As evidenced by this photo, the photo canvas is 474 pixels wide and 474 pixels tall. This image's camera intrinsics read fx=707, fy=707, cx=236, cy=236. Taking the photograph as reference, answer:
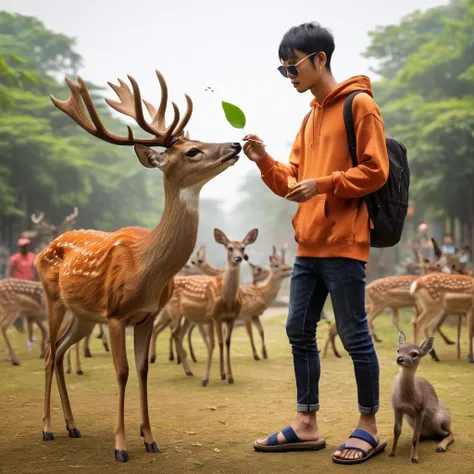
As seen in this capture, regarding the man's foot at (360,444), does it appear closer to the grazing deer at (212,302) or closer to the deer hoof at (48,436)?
the deer hoof at (48,436)

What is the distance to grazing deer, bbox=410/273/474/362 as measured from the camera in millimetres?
6625

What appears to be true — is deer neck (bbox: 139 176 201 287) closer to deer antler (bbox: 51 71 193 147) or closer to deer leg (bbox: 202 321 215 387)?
deer antler (bbox: 51 71 193 147)

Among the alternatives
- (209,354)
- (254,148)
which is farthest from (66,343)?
(209,354)

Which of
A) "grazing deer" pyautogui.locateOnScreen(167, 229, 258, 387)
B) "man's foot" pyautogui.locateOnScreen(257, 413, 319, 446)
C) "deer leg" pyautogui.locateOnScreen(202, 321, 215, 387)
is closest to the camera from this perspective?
"man's foot" pyautogui.locateOnScreen(257, 413, 319, 446)

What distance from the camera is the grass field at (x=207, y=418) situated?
312cm

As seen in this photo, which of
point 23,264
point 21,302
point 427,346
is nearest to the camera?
point 427,346

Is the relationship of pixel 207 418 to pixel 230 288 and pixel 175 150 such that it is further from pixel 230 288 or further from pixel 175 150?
pixel 230 288

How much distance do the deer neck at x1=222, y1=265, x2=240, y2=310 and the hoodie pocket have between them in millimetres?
2704

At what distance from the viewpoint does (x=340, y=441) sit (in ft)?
11.5

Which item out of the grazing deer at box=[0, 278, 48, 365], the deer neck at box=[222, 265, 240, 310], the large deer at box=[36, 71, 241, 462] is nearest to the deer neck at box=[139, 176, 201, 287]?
the large deer at box=[36, 71, 241, 462]

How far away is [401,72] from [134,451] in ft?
49.0

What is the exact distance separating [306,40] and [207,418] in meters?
2.26

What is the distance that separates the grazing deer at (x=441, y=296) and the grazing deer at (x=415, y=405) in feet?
10.5

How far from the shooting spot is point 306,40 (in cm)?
314
